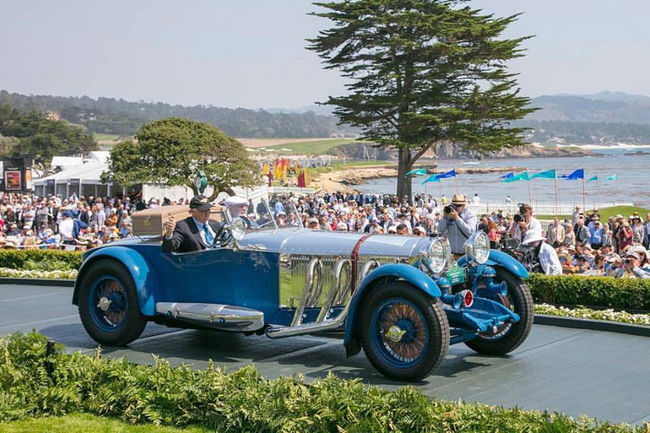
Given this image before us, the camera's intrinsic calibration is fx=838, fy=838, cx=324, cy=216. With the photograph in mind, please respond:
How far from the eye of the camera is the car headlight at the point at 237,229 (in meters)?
9.22

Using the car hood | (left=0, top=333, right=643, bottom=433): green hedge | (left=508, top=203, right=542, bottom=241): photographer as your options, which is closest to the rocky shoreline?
(left=508, top=203, right=542, bottom=241): photographer

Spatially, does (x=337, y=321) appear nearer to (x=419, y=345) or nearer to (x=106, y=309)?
(x=419, y=345)

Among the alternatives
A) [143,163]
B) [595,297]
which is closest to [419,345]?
[595,297]

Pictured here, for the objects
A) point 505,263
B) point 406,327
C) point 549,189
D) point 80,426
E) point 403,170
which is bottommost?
point 80,426

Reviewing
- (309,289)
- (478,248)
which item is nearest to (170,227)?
(309,289)

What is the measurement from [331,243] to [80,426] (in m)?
3.18

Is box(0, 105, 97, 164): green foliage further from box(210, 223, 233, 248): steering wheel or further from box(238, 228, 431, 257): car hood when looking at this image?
box(238, 228, 431, 257): car hood

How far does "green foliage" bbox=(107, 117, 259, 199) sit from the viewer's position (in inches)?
1783

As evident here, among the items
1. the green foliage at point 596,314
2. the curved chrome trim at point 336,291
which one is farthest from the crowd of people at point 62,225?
the curved chrome trim at point 336,291

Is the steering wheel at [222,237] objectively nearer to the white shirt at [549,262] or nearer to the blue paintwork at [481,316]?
the blue paintwork at [481,316]

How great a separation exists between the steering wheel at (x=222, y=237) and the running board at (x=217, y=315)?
694mm

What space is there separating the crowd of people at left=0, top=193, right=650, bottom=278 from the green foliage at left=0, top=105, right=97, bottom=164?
63581 millimetres

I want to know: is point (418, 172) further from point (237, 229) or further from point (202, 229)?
point (237, 229)

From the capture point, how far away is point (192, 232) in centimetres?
973
